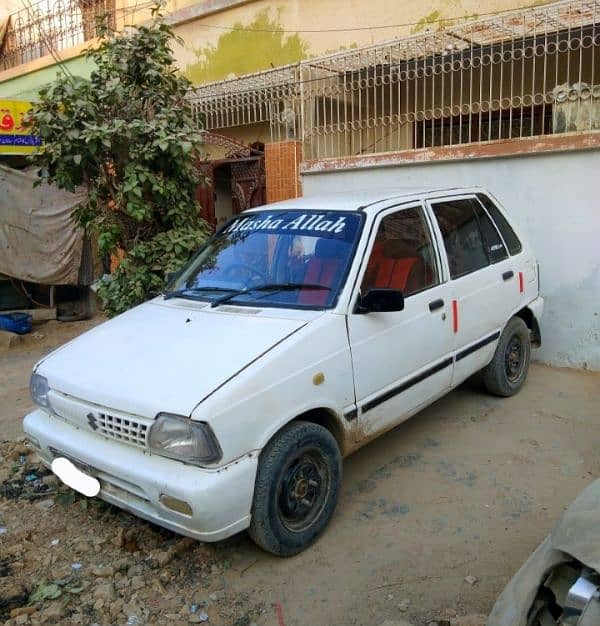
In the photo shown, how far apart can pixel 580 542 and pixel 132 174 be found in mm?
4920

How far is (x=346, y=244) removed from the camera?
140 inches

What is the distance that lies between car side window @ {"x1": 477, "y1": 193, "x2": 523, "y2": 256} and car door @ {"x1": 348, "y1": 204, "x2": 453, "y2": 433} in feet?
3.12

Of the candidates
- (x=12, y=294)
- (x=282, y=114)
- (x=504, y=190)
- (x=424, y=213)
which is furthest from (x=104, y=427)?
(x=12, y=294)

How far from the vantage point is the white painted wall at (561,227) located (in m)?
5.45

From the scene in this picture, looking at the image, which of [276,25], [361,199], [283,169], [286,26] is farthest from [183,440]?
[276,25]

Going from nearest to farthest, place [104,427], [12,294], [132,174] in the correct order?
[104,427], [132,174], [12,294]

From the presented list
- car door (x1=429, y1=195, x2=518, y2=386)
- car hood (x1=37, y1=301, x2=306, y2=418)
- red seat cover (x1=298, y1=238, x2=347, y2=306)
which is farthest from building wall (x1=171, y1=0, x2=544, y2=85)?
car hood (x1=37, y1=301, x2=306, y2=418)

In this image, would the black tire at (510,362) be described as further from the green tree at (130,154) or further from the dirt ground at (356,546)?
the green tree at (130,154)

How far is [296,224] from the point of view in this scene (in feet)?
12.7

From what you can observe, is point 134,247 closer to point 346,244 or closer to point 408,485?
point 346,244

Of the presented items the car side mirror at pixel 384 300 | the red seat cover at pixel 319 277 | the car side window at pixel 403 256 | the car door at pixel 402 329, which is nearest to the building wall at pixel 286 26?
the car side window at pixel 403 256

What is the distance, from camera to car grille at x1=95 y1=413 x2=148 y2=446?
2.78 metres

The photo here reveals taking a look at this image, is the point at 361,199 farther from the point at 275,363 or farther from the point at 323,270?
the point at 275,363

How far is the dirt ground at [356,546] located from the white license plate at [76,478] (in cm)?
40
